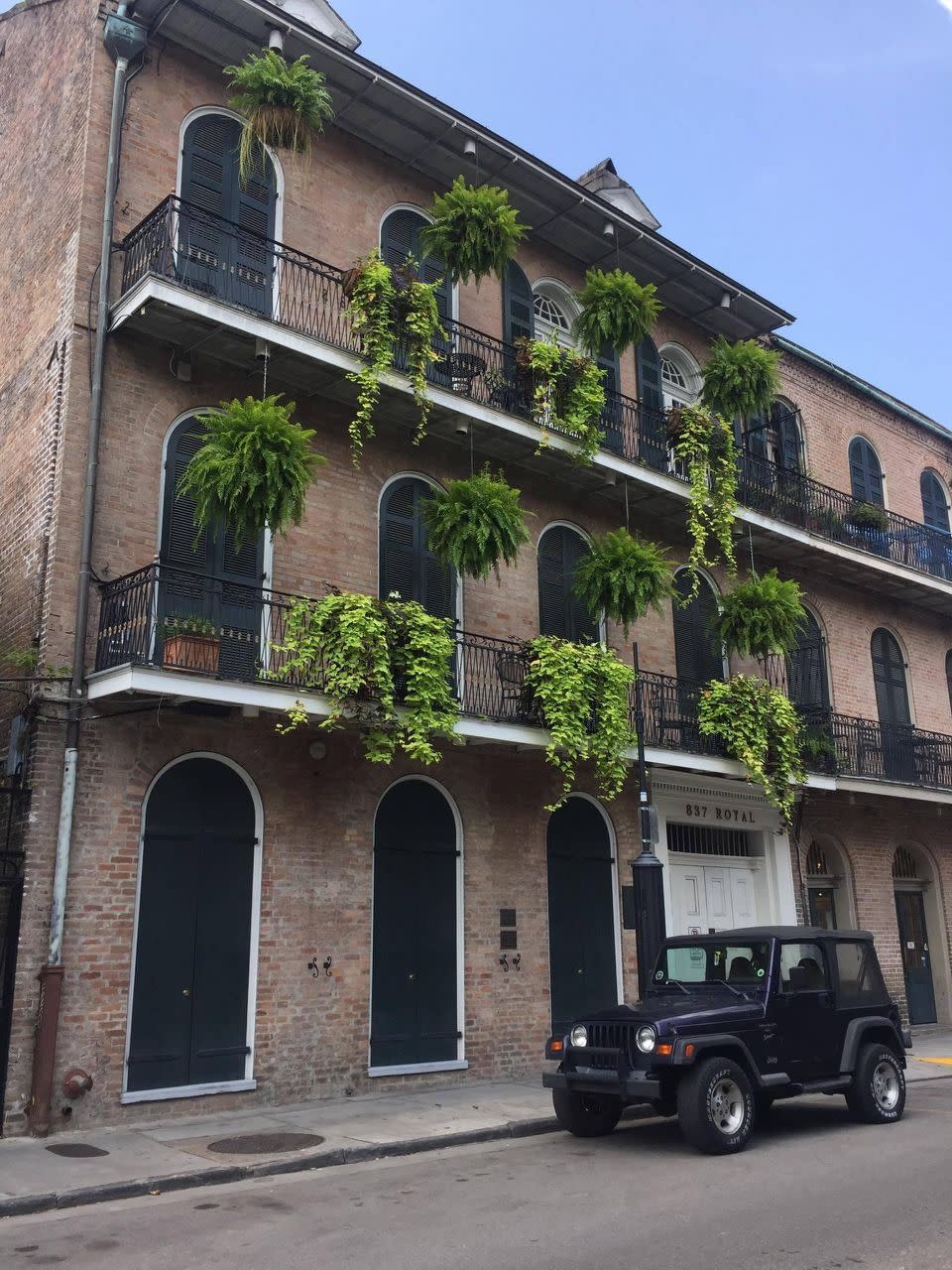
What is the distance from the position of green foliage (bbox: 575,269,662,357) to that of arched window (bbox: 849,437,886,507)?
321 inches

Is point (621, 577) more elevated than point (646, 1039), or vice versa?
point (621, 577)

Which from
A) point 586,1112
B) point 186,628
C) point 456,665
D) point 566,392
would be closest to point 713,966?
point 586,1112

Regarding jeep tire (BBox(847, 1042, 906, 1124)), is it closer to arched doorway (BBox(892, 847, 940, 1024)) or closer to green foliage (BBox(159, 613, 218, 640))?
green foliage (BBox(159, 613, 218, 640))

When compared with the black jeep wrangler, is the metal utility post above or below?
above

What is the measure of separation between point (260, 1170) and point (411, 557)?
7.44m

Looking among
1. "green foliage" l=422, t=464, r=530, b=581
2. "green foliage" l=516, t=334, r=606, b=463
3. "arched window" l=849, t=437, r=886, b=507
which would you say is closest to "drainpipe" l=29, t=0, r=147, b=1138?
"green foliage" l=422, t=464, r=530, b=581

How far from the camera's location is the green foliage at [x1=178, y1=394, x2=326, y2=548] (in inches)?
414

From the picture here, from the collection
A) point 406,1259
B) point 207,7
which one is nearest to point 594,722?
point 406,1259

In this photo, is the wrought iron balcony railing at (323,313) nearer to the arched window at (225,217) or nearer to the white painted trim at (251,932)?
the arched window at (225,217)

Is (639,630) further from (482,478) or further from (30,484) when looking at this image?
(30,484)

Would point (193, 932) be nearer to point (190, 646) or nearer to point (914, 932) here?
point (190, 646)

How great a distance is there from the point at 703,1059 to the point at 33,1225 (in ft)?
16.3

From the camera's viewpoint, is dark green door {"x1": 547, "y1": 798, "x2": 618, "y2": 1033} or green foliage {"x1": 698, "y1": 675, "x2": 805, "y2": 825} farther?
green foliage {"x1": 698, "y1": 675, "x2": 805, "y2": 825}

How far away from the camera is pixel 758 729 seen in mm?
15477
